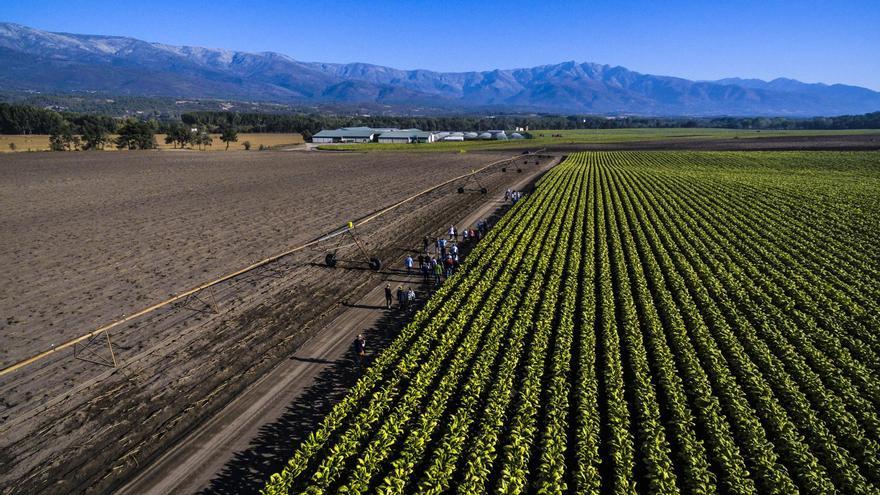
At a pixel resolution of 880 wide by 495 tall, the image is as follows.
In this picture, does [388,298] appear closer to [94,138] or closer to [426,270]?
[426,270]

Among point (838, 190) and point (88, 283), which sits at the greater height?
point (838, 190)

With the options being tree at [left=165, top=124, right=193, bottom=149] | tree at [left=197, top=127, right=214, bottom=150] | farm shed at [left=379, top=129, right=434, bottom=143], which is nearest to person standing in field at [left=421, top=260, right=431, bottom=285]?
tree at [left=197, top=127, right=214, bottom=150]

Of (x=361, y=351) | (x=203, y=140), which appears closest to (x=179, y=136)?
(x=203, y=140)

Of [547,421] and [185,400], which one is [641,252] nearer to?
[547,421]

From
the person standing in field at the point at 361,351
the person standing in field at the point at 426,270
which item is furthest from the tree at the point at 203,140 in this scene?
the person standing in field at the point at 361,351

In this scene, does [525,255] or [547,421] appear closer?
[547,421]

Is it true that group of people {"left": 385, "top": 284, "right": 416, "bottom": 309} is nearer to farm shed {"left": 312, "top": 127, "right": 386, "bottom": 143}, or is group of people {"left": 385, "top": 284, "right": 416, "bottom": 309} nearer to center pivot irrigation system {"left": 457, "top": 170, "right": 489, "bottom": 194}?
center pivot irrigation system {"left": 457, "top": 170, "right": 489, "bottom": 194}

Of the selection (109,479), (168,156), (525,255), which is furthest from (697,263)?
(168,156)
